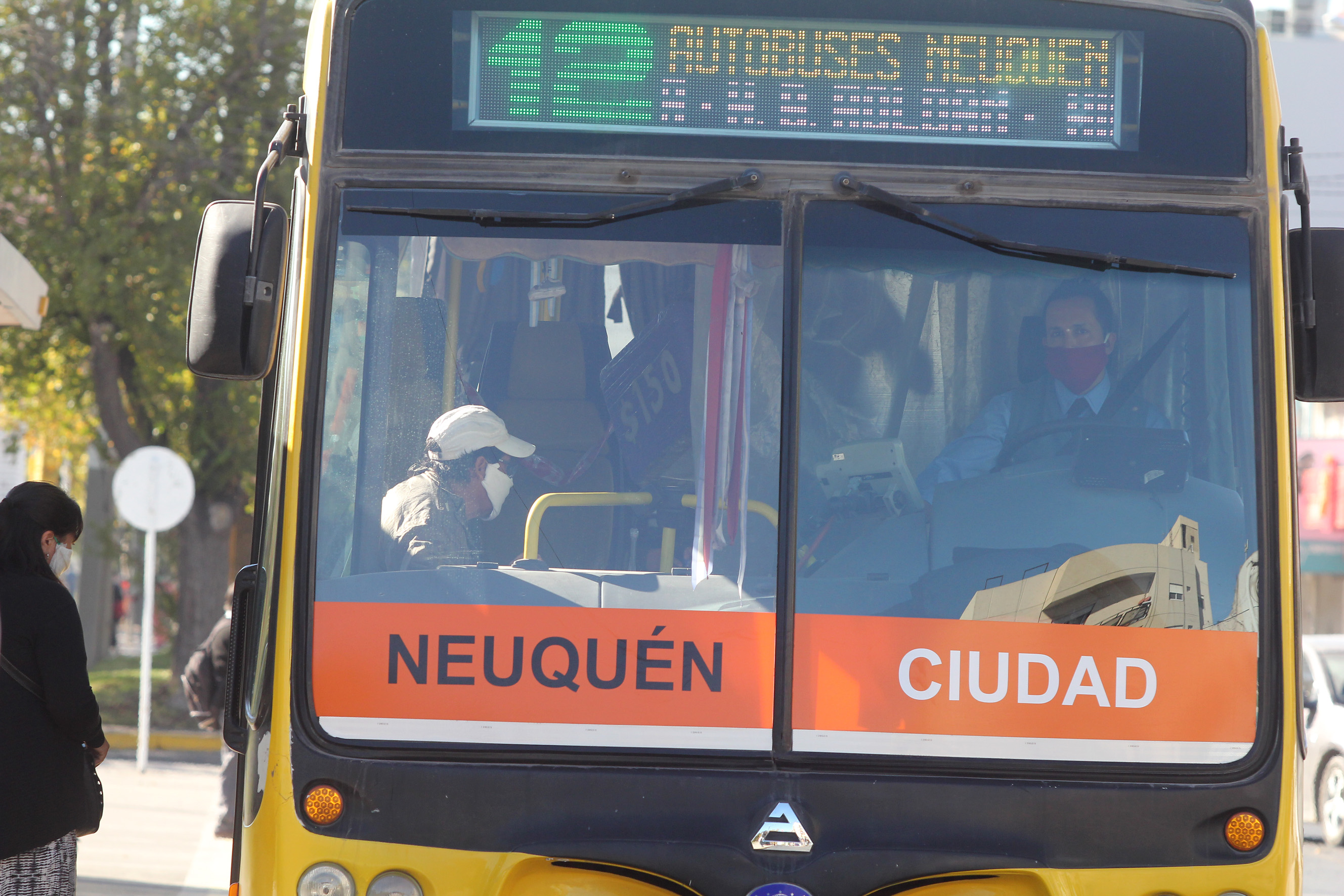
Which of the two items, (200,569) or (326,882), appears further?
(200,569)

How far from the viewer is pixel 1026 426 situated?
3148 millimetres

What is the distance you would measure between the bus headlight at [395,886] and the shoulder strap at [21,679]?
5.58ft

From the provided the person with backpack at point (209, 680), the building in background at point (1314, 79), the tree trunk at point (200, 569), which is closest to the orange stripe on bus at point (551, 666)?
the person with backpack at point (209, 680)

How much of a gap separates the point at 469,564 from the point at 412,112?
100 cm

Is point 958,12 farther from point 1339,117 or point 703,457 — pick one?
point 1339,117

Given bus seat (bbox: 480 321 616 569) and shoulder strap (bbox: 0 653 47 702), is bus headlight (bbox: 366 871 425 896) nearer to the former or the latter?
bus seat (bbox: 480 321 616 569)

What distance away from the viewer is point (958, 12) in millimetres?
3264

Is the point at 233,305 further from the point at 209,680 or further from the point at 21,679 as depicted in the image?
the point at 209,680

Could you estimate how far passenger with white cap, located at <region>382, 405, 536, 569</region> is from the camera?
306 centimetres

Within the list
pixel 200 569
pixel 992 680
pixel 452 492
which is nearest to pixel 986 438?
pixel 992 680

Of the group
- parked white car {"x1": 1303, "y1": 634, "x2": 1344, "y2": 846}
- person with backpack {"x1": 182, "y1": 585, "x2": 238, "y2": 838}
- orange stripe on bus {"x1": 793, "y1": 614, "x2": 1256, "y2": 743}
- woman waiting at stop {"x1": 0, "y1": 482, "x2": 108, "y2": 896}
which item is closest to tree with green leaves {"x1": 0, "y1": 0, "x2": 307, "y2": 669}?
person with backpack {"x1": 182, "y1": 585, "x2": 238, "y2": 838}

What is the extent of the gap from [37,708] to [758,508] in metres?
2.34

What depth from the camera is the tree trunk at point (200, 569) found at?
1756 cm

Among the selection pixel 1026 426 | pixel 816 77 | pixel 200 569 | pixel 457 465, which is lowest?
pixel 200 569
